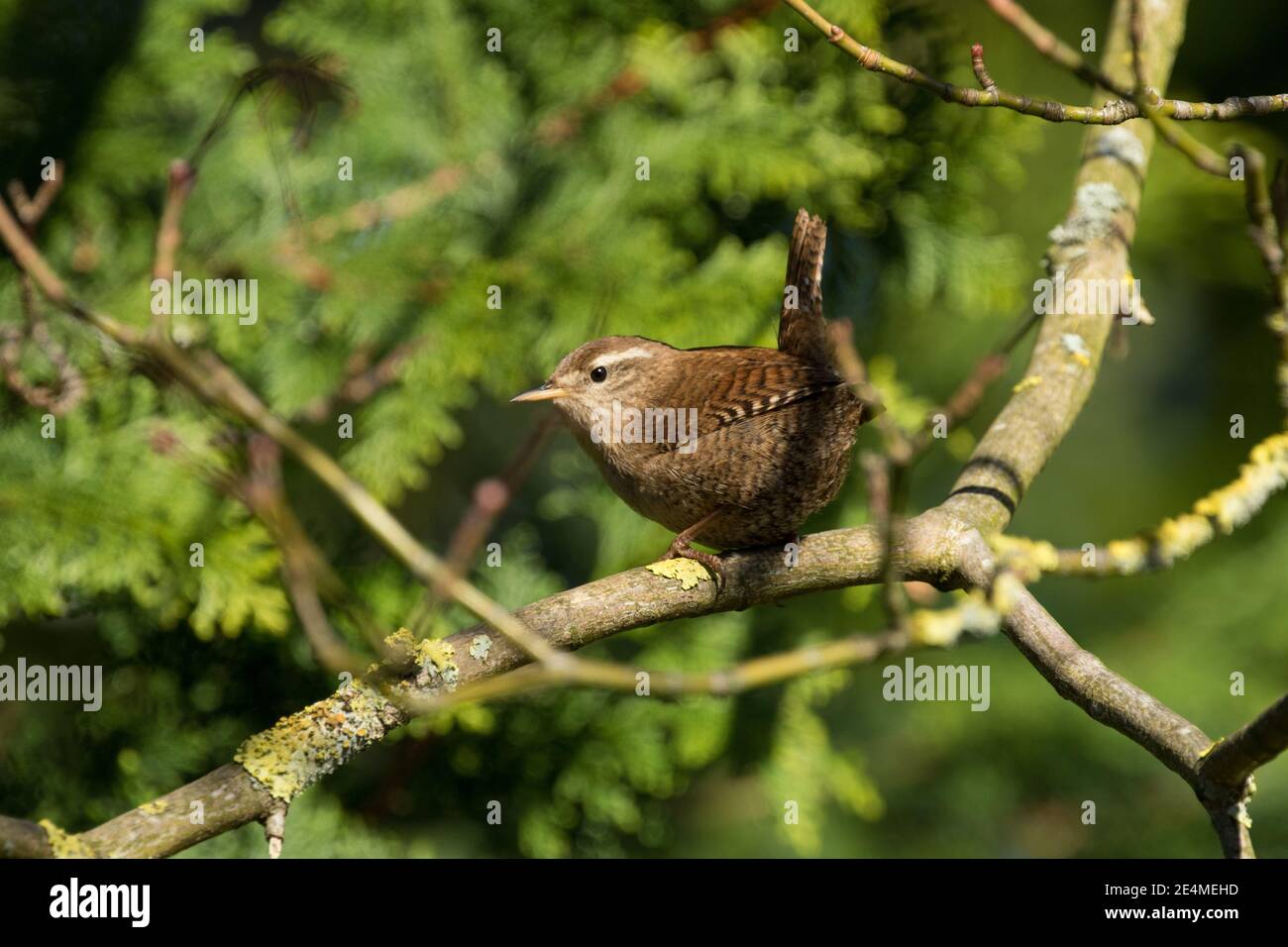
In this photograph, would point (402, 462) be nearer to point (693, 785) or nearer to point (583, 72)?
point (583, 72)

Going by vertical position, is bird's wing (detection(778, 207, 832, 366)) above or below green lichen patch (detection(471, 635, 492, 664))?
above

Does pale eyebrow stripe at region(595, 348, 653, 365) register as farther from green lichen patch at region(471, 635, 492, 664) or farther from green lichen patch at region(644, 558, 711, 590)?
green lichen patch at region(471, 635, 492, 664)

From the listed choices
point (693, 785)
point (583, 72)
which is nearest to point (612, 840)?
point (693, 785)

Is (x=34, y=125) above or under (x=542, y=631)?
above

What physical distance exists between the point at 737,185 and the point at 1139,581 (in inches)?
92.0

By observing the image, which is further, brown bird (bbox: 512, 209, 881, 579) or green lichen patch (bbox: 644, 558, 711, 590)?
brown bird (bbox: 512, 209, 881, 579)

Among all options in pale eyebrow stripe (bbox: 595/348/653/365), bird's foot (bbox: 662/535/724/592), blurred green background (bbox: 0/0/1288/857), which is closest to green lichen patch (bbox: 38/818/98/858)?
blurred green background (bbox: 0/0/1288/857)

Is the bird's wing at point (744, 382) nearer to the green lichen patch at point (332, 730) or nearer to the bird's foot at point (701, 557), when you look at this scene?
the bird's foot at point (701, 557)

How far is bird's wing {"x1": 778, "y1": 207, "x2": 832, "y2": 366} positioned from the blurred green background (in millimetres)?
168

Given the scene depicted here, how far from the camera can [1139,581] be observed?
16.0 feet

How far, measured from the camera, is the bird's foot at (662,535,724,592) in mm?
2520

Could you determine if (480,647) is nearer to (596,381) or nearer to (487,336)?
(596,381)

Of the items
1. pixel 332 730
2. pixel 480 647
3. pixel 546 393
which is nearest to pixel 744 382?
pixel 546 393

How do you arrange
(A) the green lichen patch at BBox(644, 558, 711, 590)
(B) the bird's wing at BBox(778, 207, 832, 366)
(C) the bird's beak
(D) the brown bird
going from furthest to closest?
(B) the bird's wing at BBox(778, 207, 832, 366) < (C) the bird's beak < (D) the brown bird < (A) the green lichen patch at BBox(644, 558, 711, 590)
